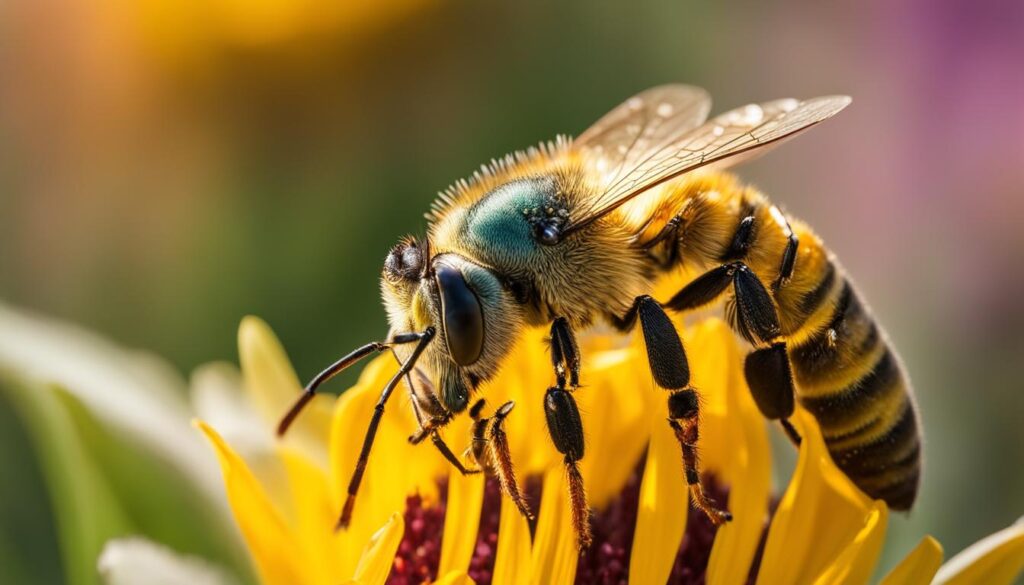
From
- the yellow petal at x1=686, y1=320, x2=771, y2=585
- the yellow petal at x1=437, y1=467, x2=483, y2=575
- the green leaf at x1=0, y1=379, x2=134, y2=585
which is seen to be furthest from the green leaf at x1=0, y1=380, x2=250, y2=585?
the yellow petal at x1=686, y1=320, x2=771, y2=585

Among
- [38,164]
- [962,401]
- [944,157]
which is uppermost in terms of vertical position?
[38,164]

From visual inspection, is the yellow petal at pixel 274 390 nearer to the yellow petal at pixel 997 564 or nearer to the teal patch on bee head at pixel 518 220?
the teal patch on bee head at pixel 518 220

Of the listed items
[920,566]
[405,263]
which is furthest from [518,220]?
[920,566]

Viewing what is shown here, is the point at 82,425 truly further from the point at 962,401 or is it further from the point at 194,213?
the point at 962,401

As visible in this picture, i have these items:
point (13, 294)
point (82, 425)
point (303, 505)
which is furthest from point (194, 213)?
point (303, 505)

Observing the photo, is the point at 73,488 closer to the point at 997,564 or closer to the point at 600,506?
the point at 600,506

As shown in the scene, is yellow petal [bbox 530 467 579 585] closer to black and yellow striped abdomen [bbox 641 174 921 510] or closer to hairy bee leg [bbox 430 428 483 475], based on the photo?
hairy bee leg [bbox 430 428 483 475]
